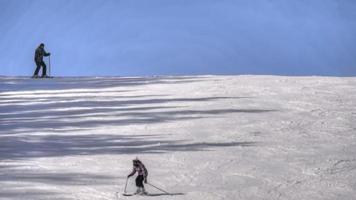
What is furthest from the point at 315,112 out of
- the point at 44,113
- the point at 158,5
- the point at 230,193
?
the point at 158,5

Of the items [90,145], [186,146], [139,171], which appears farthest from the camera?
[90,145]

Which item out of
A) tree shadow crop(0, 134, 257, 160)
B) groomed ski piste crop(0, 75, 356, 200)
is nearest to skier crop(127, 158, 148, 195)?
groomed ski piste crop(0, 75, 356, 200)

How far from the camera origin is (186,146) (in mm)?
5375

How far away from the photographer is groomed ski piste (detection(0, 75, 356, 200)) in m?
3.87

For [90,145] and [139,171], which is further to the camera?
[90,145]

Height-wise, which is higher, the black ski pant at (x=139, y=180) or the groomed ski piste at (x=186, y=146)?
the groomed ski piste at (x=186, y=146)

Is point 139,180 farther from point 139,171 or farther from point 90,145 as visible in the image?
point 90,145

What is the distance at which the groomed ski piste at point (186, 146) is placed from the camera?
3865 millimetres

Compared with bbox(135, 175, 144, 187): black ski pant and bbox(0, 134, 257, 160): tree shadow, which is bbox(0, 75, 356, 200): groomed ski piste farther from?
bbox(135, 175, 144, 187): black ski pant

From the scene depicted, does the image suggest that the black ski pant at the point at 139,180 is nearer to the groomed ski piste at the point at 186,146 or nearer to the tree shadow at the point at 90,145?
the groomed ski piste at the point at 186,146

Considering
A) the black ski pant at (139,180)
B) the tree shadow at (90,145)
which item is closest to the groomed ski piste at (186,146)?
the tree shadow at (90,145)

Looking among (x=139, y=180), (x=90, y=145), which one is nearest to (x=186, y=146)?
(x=90, y=145)

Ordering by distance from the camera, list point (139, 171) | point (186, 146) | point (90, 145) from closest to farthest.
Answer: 1. point (139, 171)
2. point (186, 146)
3. point (90, 145)

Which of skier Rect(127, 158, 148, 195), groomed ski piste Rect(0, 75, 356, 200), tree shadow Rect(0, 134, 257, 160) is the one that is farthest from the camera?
tree shadow Rect(0, 134, 257, 160)
